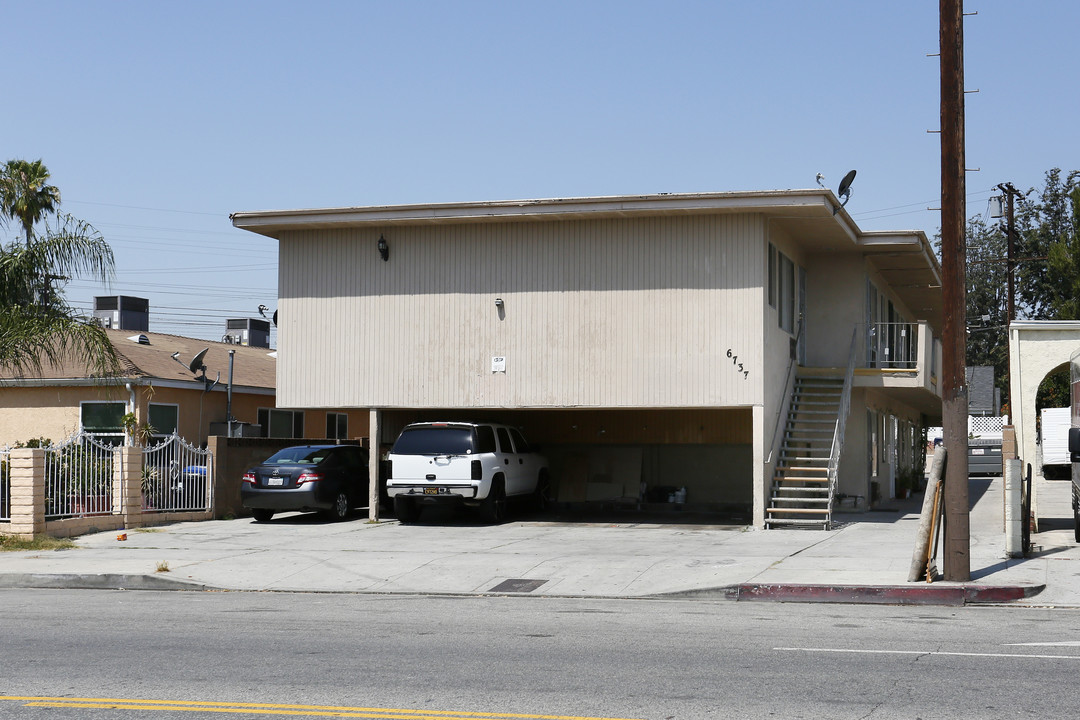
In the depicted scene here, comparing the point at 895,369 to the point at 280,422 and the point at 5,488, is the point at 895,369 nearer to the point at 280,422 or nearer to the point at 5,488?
the point at 280,422

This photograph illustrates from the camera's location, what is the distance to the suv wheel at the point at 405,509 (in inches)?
869

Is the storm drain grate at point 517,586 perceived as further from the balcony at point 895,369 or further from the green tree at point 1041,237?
the green tree at point 1041,237

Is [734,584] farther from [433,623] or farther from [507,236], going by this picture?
[507,236]

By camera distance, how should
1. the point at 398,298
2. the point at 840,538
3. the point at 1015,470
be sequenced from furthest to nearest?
the point at 398,298 → the point at 840,538 → the point at 1015,470

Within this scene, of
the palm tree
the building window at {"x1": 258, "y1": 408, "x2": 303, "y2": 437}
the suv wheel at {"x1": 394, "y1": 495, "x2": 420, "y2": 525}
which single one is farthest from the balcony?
the palm tree

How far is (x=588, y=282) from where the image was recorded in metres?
21.9

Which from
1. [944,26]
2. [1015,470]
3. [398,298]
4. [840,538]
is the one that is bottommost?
[840,538]

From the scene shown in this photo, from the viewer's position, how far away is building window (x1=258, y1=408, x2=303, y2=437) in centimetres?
3139

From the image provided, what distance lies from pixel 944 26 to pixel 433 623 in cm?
877

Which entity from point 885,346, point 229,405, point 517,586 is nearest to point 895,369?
point 885,346

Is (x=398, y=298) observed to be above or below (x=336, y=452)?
above

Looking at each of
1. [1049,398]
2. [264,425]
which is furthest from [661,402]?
[1049,398]

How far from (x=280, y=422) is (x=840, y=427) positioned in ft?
52.4

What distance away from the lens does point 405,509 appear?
22.2m
